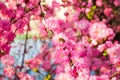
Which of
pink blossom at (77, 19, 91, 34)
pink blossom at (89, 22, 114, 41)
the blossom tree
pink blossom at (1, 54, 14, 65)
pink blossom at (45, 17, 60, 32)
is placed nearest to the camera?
the blossom tree

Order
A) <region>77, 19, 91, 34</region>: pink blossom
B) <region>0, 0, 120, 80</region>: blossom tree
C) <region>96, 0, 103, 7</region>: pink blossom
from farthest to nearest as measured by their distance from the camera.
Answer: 1. <region>96, 0, 103, 7</region>: pink blossom
2. <region>77, 19, 91, 34</region>: pink blossom
3. <region>0, 0, 120, 80</region>: blossom tree

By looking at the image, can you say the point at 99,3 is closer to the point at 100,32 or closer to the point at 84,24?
the point at 84,24

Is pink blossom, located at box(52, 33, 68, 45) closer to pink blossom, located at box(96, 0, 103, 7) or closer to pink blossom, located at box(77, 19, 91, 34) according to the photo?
pink blossom, located at box(77, 19, 91, 34)

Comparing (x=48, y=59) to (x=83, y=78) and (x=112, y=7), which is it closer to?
(x=112, y=7)

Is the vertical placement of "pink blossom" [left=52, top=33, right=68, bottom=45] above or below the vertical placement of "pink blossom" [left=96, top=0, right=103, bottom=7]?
below

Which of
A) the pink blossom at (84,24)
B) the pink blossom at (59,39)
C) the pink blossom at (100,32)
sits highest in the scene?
the pink blossom at (84,24)

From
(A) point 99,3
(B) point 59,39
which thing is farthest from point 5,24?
(A) point 99,3

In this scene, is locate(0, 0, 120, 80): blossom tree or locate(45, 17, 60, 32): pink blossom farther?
locate(45, 17, 60, 32): pink blossom

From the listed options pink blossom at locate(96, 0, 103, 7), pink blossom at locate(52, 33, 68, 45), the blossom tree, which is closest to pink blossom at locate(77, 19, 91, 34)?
the blossom tree

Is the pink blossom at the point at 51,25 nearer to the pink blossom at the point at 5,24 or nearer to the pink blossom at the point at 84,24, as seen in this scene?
the pink blossom at the point at 5,24

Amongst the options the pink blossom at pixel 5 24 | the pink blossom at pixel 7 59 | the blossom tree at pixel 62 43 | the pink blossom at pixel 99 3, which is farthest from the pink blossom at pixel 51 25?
the pink blossom at pixel 99 3

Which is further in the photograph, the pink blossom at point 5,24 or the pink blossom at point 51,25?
the pink blossom at point 5,24

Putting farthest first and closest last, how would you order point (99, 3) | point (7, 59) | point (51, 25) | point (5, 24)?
point (99, 3)
point (7, 59)
point (5, 24)
point (51, 25)

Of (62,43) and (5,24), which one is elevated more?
(5,24)
